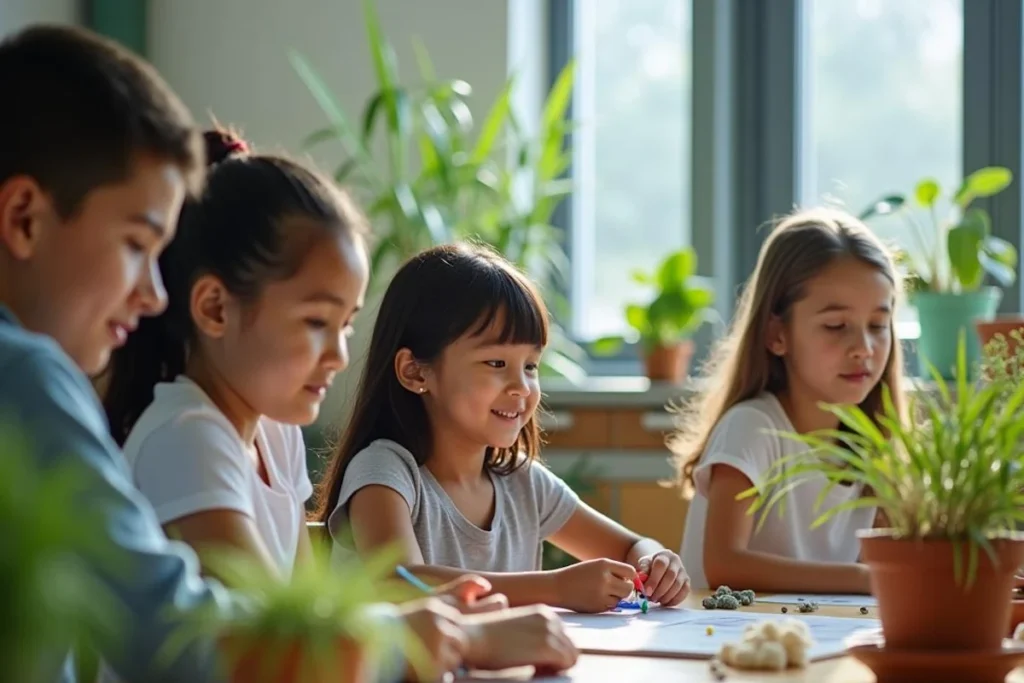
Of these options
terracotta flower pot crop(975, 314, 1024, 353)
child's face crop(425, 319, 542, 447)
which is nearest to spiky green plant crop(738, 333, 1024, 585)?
child's face crop(425, 319, 542, 447)

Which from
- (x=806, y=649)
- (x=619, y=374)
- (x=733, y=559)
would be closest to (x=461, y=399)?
(x=733, y=559)

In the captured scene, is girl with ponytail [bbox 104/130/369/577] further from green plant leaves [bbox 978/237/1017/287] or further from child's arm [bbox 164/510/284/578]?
green plant leaves [bbox 978/237/1017/287]

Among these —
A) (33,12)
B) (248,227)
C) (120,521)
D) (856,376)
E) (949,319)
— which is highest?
(33,12)

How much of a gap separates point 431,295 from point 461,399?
0.48 feet

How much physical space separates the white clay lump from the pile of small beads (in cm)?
49

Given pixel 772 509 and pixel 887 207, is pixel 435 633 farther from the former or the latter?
pixel 887 207

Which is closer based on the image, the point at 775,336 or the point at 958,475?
the point at 958,475

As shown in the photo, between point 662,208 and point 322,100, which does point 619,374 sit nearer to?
point 662,208

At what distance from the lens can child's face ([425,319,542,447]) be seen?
6.64ft

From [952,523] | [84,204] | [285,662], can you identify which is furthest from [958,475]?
[84,204]

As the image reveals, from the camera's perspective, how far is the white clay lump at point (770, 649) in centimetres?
128

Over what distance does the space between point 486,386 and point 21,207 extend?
3.17 feet

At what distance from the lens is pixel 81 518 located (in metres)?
0.59

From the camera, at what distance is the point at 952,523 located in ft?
3.85
